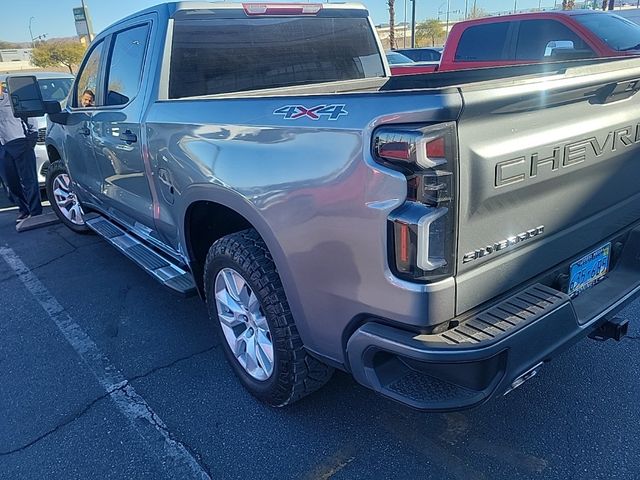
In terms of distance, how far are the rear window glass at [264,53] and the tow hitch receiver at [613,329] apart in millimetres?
2432

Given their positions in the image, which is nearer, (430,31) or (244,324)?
(244,324)

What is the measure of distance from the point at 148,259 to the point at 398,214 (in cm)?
255

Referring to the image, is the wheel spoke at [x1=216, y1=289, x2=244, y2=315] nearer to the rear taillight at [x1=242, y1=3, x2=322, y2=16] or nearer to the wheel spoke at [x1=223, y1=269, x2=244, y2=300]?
the wheel spoke at [x1=223, y1=269, x2=244, y2=300]

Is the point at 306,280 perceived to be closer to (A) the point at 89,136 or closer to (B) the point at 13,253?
(A) the point at 89,136

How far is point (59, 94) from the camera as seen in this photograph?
8.77 m

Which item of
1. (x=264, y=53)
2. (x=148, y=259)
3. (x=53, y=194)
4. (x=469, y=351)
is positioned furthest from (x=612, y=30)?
(x=53, y=194)

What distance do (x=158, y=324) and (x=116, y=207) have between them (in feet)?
3.71

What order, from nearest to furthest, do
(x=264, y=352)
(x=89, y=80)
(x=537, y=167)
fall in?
1. (x=537, y=167)
2. (x=264, y=352)
3. (x=89, y=80)

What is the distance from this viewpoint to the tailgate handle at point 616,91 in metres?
2.06

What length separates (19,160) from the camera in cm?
610

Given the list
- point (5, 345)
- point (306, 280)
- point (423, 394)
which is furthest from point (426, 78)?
point (5, 345)

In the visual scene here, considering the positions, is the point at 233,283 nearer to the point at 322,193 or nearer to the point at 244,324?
the point at 244,324

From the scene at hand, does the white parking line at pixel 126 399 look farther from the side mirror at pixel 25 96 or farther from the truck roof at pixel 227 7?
the truck roof at pixel 227 7

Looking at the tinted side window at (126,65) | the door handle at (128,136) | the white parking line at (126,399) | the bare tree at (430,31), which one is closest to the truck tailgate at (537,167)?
the white parking line at (126,399)
